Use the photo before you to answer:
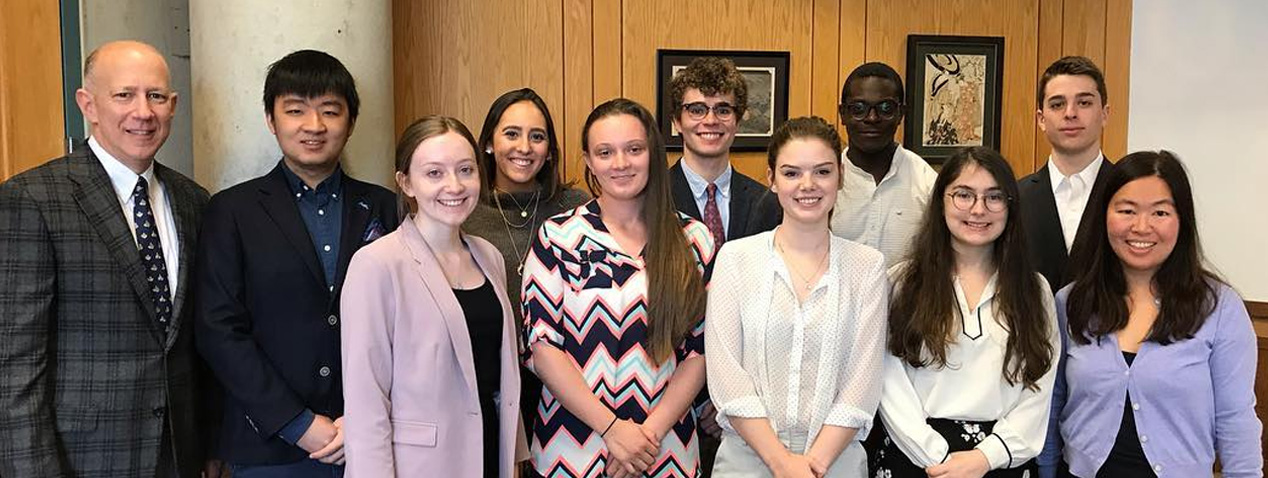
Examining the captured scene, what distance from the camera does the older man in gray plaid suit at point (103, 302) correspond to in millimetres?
1990

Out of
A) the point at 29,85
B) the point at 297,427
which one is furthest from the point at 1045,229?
the point at 29,85

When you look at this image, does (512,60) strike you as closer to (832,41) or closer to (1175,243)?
(832,41)

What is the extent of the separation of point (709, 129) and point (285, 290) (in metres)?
1.26

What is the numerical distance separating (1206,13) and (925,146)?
160 cm

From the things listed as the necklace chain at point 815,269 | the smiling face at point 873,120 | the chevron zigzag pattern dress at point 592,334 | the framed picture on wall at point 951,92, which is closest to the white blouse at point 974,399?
the necklace chain at point 815,269

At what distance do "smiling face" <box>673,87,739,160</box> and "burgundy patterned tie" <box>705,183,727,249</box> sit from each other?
0.33 ft

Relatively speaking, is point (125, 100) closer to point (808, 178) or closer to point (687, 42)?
point (808, 178)

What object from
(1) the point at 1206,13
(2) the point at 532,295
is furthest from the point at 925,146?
(2) the point at 532,295

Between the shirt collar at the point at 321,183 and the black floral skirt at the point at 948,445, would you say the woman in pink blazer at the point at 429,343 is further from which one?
the black floral skirt at the point at 948,445

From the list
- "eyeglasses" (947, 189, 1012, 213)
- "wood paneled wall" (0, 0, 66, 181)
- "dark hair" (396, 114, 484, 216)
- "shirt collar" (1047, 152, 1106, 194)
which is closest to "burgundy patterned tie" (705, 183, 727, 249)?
"eyeglasses" (947, 189, 1012, 213)

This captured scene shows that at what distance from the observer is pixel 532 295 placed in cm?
225

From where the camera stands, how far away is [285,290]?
219cm

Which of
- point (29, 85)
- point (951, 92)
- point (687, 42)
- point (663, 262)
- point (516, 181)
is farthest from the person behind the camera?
point (951, 92)

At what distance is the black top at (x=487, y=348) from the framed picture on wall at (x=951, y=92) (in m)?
2.64
